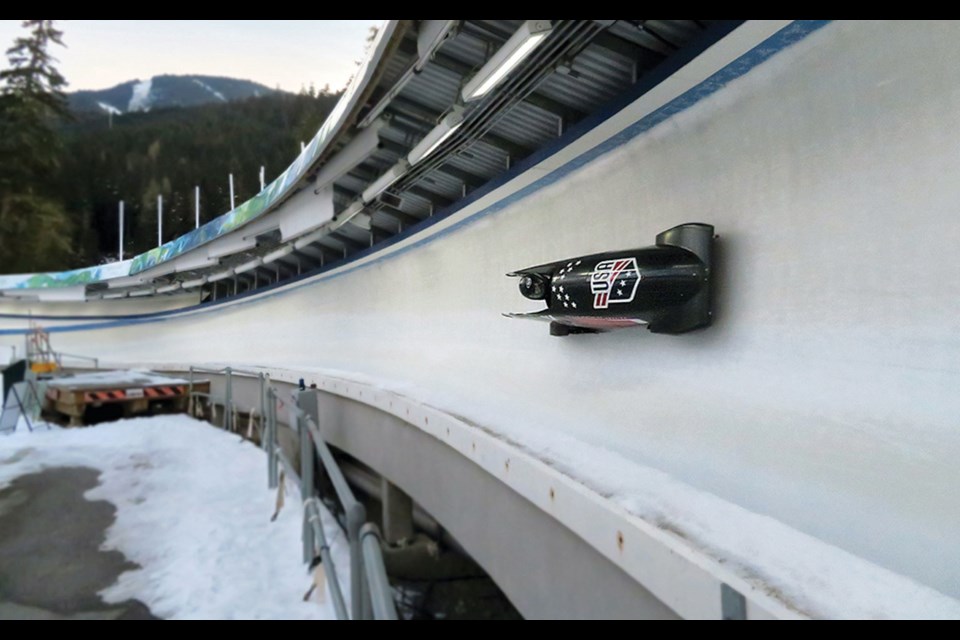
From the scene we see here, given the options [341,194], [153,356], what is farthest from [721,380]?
[153,356]

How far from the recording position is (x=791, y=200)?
1366mm

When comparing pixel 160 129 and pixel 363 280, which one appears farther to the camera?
pixel 160 129

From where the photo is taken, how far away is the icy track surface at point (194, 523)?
2062 millimetres

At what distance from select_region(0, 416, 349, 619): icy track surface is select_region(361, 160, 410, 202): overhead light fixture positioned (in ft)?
6.71

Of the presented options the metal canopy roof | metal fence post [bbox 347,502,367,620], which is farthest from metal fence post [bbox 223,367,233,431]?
metal fence post [bbox 347,502,367,620]

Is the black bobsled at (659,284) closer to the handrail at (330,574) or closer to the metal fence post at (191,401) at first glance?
the handrail at (330,574)

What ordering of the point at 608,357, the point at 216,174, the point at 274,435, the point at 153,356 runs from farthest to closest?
the point at 153,356, the point at 216,174, the point at 274,435, the point at 608,357

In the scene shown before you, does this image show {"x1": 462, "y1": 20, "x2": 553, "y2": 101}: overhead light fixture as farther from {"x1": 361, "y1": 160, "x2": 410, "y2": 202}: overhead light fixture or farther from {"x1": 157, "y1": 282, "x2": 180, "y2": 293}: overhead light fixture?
{"x1": 157, "y1": 282, "x2": 180, "y2": 293}: overhead light fixture

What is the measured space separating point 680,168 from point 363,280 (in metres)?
3.97

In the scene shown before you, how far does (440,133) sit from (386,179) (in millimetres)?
957

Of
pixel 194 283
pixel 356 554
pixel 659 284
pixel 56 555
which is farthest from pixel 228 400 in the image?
pixel 194 283

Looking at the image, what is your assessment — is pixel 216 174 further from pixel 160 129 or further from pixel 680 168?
pixel 680 168

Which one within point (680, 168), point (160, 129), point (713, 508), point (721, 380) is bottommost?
point (713, 508)

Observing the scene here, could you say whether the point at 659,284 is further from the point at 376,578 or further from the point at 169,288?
the point at 169,288
